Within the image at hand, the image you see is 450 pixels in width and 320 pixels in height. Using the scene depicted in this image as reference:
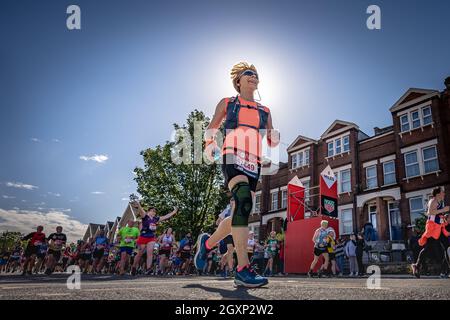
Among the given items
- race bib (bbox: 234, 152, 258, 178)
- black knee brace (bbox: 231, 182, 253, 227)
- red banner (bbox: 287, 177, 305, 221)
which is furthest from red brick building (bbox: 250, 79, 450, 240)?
black knee brace (bbox: 231, 182, 253, 227)

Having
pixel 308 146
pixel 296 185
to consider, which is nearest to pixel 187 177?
pixel 296 185

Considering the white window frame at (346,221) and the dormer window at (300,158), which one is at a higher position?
the dormer window at (300,158)

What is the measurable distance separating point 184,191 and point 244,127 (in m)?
19.9

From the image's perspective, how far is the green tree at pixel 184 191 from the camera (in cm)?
2205

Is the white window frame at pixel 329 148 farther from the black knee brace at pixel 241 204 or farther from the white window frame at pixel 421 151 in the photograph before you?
the black knee brace at pixel 241 204

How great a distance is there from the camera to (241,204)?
3.13 meters

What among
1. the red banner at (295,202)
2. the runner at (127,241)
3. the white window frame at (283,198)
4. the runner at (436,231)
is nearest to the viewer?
the runner at (436,231)

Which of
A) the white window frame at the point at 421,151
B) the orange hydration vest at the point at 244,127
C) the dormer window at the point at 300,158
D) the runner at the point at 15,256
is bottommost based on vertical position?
the runner at the point at 15,256

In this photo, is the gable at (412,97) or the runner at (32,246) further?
the gable at (412,97)

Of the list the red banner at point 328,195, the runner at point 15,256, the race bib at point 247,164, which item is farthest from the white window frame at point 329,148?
the race bib at point 247,164

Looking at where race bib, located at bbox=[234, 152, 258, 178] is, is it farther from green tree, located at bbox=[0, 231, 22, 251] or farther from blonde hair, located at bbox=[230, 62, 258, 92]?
green tree, located at bbox=[0, 231, 22, 251]

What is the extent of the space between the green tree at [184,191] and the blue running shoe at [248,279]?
1879cm

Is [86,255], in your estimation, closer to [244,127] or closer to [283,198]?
[244,127]

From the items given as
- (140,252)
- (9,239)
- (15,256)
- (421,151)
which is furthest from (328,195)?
(9,239)
